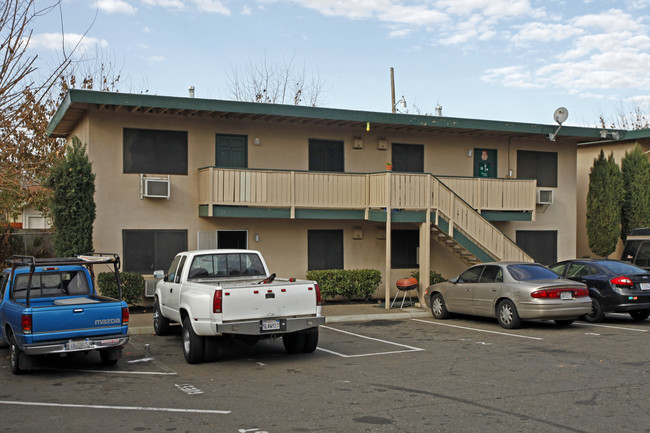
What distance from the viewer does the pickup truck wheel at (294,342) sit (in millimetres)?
11727

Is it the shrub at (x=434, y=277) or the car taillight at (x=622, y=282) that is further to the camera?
the shrub at (x=434, y=277)

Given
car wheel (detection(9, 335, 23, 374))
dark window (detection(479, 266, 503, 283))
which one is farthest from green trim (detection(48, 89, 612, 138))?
car wheel (detection(9, 335, 23, 374))

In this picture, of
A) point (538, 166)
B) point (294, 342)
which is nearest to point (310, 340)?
point (294, 342)

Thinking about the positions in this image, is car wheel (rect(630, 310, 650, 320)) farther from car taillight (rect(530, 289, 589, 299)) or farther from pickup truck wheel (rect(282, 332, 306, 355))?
pickup truck wheel (rect(282, 332, 306, 355))

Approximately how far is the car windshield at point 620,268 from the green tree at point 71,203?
1276 centimetres

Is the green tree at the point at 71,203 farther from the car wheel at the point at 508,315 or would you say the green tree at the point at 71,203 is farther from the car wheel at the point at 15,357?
the car wheel at the point at 508,315

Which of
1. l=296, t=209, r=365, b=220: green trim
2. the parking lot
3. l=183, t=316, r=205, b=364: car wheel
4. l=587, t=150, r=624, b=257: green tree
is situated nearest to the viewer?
the parking lot

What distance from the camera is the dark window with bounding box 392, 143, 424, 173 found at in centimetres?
2214

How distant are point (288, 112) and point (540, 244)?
11.0m

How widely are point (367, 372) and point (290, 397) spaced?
6.50 ft

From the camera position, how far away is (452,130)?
876 inches

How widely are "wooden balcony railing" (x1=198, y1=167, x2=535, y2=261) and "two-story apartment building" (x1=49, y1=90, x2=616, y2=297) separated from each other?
0.03 metres

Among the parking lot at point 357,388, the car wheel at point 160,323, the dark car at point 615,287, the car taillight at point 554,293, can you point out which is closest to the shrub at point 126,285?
the car wheel at point 160,323

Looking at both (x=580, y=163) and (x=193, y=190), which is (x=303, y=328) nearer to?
(x=193, y=190)
